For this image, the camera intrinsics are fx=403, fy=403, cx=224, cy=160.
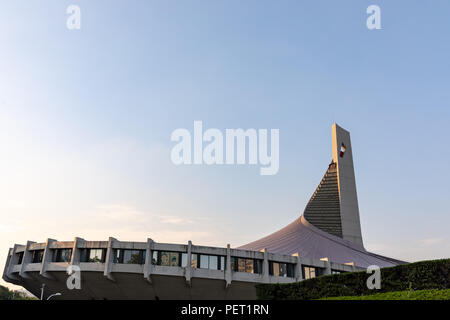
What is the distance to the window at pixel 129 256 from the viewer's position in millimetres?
44875

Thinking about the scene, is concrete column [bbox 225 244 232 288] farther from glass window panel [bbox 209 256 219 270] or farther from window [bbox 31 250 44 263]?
window [bbox 31 250 44 263]

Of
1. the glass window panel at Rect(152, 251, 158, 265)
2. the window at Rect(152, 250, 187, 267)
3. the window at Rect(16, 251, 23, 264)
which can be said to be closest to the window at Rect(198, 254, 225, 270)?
the window at Rect(152, 250, 187, 267)

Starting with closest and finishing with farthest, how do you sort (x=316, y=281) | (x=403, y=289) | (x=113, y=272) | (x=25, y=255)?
1. (x=403, y=289)
2. (x=316, y=281)
3. (x=113, y=272)
4. (x=25, y=255)

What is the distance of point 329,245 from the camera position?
6375cm

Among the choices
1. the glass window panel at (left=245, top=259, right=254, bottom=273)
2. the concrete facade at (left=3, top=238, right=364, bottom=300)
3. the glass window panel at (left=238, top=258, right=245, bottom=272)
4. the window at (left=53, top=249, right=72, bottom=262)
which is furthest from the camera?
the glass window panel at (left=245, top=259, right=254, bottom=273)

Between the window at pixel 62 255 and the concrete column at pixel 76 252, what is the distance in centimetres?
174

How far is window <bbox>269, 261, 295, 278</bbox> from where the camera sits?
49.1m

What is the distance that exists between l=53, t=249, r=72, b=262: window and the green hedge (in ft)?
86.7

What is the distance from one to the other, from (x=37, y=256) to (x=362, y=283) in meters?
40.3

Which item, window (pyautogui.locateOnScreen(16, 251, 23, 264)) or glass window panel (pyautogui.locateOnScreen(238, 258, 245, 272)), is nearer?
glass window panel (pyautogui.locateOnScreen(238, 258, 245, 272))
